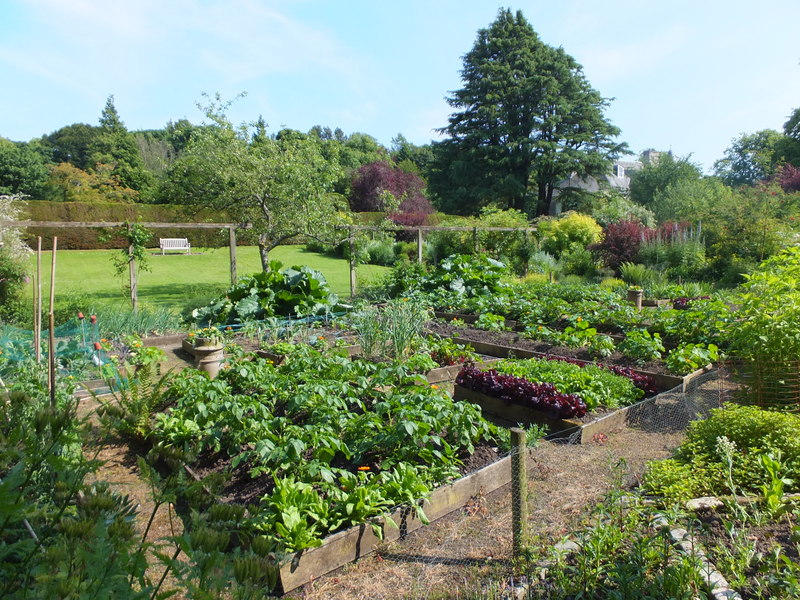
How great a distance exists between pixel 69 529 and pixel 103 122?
58.9 m

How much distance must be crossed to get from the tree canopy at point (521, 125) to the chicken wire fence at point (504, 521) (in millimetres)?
26048

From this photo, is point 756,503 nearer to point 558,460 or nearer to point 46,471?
point 558,460

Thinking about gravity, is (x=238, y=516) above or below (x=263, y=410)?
above

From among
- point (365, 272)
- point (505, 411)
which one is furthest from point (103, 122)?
point (505, 411)

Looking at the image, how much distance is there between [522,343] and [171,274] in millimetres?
13147

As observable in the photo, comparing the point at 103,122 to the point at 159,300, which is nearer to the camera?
the point at 159,300

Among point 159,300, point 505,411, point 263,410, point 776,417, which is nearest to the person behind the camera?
point 776,417

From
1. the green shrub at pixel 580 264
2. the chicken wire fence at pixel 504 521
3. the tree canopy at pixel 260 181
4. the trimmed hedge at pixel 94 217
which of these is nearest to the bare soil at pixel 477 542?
the chicken wire fence at pixel 504 521

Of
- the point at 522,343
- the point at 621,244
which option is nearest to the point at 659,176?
the point at 621,244

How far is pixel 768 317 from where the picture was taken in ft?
14.7

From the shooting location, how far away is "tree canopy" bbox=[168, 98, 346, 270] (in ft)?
36.2

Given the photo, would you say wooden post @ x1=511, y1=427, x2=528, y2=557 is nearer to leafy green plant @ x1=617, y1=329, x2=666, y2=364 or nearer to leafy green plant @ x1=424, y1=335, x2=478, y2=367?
leafy green plant @ x1=424, y1=335, x2=478, y2=367

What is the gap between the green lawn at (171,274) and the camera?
1270 cm

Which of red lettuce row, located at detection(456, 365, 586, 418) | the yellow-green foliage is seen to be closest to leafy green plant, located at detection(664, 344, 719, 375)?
red lettuce row, located at detection(456, 365, 586, 418)
